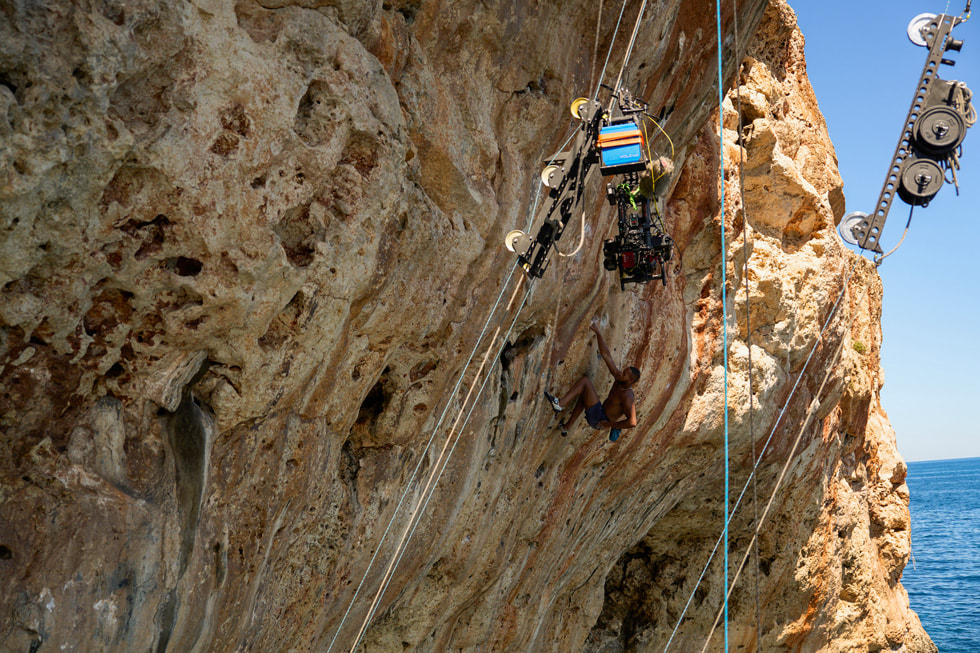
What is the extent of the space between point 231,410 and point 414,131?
265 centimetres

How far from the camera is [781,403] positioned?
12.5 metres

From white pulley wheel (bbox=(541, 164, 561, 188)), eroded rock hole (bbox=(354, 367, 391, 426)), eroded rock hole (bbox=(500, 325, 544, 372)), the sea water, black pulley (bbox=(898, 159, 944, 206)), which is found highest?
black pulley (bbox=(898, 159, 944, 206))

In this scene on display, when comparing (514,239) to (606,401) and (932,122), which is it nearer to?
(606,401)

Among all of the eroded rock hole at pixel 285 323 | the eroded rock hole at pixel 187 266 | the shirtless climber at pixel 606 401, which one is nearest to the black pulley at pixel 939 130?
the shirtless climber at pixel 606 401

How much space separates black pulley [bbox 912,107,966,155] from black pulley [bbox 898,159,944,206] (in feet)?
0.69

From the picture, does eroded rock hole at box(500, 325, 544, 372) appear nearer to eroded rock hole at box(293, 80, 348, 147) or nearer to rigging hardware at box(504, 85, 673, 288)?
rigging hardware at box(504, 85, 673, 288)

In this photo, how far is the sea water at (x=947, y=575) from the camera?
27.9 metres

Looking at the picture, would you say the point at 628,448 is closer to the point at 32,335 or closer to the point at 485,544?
the point at 485,544

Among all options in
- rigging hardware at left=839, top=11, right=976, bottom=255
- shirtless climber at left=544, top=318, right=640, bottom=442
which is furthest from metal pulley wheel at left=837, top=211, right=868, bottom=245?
shirtless climber at left=544, top=318, right=640, bottom=442

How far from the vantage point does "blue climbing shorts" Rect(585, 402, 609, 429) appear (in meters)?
9.24

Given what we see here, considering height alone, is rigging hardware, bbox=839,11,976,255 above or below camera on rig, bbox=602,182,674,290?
above

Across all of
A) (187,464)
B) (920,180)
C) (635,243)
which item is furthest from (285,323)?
(920,180)

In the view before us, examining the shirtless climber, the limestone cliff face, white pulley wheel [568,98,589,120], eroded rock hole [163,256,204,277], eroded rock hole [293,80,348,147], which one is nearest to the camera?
the limestone cliff face

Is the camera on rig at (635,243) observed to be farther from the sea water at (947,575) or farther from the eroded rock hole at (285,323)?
the sea water at (947,575)
